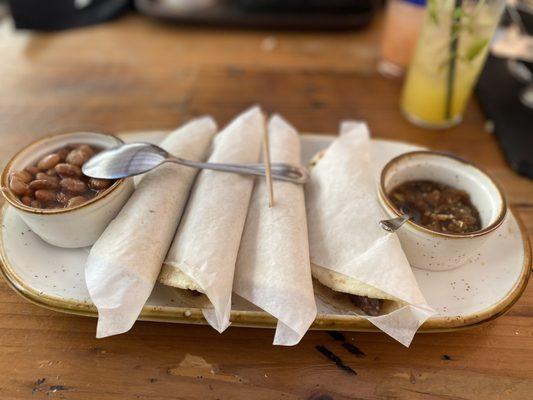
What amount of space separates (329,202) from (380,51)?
123 centimetres

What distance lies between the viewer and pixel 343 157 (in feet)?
3.63

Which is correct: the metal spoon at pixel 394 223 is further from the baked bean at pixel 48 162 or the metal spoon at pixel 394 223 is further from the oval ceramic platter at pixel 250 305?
the baked bean at pixel 48 162

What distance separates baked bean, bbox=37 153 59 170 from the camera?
0.97 metres

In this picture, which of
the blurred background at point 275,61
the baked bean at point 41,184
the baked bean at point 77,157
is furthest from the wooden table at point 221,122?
the baked bean at point 41,184

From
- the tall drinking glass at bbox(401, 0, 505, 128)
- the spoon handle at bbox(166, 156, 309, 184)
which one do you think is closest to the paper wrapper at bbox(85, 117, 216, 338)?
the spoon handle at bbox(166, 156, 309, 184)

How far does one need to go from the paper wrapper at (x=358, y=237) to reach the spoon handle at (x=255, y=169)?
54 mm

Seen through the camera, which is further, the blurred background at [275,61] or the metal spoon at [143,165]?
the blurred background at [275,61]

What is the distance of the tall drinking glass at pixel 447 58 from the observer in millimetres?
1224

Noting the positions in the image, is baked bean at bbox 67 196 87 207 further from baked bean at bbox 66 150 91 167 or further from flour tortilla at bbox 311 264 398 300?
flour tortilla at bbox 311 264 398 300

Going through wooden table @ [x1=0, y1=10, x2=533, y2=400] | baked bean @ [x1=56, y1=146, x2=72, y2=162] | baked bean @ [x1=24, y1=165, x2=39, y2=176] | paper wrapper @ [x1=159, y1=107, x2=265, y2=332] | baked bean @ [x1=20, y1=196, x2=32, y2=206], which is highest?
baked bean @ [x1=56, y1=146, x2=72, y2=162]

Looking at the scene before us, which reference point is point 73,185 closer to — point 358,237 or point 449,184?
point 358,237

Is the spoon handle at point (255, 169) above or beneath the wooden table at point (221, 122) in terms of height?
above

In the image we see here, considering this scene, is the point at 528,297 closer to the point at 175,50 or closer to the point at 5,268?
the point at 5,268

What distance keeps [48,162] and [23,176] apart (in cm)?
6
